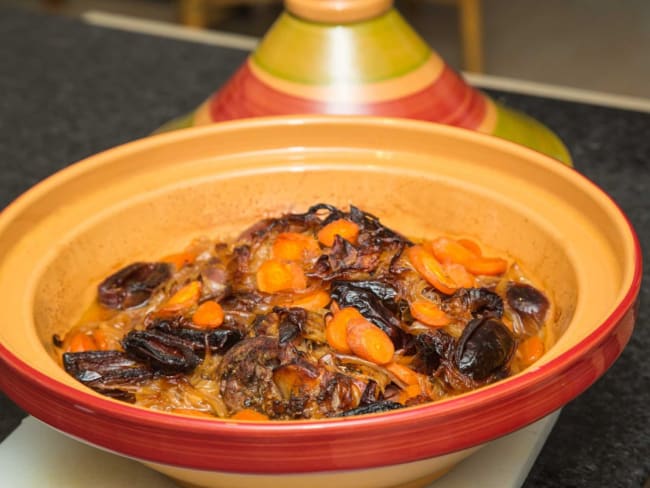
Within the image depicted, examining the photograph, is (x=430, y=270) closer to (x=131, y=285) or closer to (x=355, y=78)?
(x=131, y=285)

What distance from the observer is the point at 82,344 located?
3.21ft

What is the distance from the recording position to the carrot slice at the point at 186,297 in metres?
0.99

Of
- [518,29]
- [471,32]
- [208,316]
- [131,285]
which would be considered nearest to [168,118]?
[131,285]

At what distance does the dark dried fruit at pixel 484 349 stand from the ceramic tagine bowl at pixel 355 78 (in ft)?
1.55

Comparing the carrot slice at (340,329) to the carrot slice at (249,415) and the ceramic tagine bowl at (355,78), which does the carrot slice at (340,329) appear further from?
A: the ceramic tagine bowl at (355,78)

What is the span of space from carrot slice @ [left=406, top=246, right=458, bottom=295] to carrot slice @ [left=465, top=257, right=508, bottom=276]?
0.16 ft

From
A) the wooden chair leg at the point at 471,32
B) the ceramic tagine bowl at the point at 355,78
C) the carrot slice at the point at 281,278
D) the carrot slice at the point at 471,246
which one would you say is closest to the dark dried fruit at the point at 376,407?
the carrot slice at the point at 281,278

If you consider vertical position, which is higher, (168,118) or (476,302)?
(476,302)

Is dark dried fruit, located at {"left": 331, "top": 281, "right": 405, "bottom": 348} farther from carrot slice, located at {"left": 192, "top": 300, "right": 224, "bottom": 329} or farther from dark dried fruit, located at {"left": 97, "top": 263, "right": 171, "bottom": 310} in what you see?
dark dried fruit, located at {"left": 97, "top": 263, "right": 171, "bottom": 310}

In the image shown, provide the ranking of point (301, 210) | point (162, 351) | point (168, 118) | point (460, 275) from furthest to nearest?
point (168, 118) → point (301, 210) → point (460, 275) → point (162, 351)

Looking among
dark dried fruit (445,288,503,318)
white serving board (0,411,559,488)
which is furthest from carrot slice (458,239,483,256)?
white serving board (0,411,559,488)

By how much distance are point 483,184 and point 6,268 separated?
521 mm

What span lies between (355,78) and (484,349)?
56 cm

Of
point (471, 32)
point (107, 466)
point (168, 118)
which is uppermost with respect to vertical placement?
point (107, 466)
